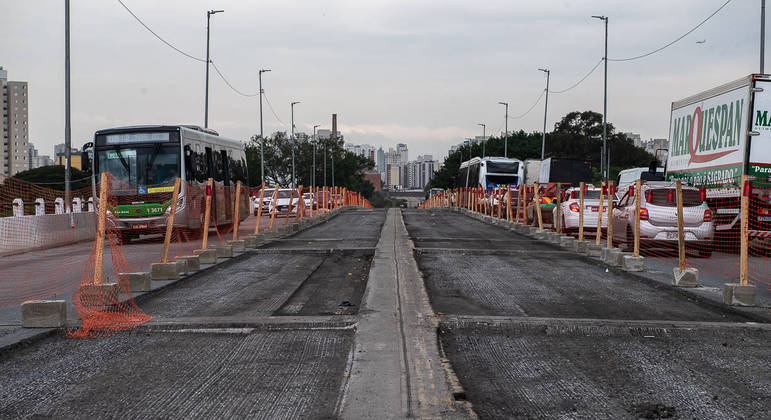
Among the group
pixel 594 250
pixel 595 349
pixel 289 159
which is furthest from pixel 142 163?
pixel 289 159

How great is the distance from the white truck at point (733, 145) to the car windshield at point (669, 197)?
651mm

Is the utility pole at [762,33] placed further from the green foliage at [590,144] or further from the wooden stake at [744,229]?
the green foliage at [590,144]

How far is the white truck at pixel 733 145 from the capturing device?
1559 centimetres

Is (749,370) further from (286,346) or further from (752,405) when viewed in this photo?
(286,346)

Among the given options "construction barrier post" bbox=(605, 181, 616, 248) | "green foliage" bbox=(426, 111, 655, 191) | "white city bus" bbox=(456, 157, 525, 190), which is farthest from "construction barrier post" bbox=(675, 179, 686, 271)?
"green foliage" bbox=(426, 111, 655, 191)

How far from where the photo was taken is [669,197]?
15.7m

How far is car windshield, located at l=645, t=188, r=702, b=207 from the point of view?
50.4 feet

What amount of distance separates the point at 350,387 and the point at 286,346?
1.45m

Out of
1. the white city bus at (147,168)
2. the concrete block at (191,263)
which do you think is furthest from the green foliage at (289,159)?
the concrete block at (191,263)

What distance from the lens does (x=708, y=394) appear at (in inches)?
191

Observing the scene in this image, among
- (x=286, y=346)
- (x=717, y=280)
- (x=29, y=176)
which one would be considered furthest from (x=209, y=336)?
(x=29, y=176)

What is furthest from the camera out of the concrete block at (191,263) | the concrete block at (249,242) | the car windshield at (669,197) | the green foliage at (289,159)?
the green foliage at (289,159)

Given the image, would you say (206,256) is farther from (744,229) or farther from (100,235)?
(744,229)

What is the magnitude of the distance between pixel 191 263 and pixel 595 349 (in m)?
7.26
